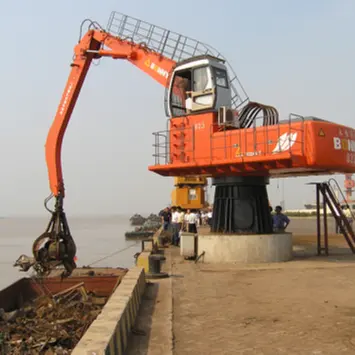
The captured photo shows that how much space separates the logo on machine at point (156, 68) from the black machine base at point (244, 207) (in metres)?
4.03

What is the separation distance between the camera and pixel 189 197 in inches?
1143

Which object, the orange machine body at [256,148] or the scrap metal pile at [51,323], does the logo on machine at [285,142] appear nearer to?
the orange machine body at [256,148]

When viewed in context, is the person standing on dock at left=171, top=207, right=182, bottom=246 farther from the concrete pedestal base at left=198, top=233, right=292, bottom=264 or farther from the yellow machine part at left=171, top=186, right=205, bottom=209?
the yellow machine part at left=171, top=186, right=205, bottom=209

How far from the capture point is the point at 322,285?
34.6 ft

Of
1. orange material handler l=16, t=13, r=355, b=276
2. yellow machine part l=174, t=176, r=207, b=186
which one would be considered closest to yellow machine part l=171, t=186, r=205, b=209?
yellow machine part l=174, t=176, r=207, b=186

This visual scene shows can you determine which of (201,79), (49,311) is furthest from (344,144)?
(49,311)

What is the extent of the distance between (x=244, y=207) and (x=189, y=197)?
14077mm

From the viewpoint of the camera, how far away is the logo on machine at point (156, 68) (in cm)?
1617

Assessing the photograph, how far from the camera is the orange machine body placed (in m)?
12.9

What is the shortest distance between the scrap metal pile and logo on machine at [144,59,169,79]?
25.9ft

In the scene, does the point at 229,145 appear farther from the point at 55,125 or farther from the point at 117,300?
the point at 117,300

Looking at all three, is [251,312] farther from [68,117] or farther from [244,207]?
[68,117]

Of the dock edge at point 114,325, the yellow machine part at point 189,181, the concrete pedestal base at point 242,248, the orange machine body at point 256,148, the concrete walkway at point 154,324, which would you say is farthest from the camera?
the yellow machine part at point 189,181

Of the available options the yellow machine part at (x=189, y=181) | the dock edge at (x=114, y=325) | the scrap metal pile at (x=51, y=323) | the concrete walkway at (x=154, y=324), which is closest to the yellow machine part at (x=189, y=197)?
the yellow machine part at (x=189, y=181)
